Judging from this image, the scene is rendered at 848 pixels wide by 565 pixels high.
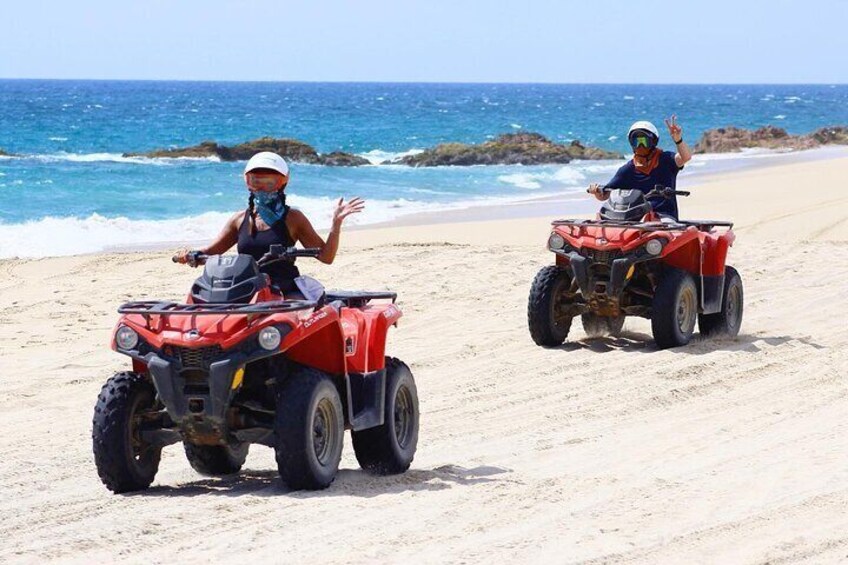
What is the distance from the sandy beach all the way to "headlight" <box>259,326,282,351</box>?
0.72 m

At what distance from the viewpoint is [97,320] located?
14180 millimetres

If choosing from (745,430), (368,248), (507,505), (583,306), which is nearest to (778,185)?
(368,248)

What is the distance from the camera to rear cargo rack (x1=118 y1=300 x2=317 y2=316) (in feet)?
23.1

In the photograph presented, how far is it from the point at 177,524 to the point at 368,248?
41.1ft

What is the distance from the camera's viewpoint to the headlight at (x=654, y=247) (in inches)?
468

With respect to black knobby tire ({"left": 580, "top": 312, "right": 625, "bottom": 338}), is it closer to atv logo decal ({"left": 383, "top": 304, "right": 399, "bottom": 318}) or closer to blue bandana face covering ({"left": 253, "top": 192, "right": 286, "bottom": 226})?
atv logo decal ({"left": 383, "top": 304, "right": 399, "bottom": 318})

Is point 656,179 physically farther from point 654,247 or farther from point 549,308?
point 549,308

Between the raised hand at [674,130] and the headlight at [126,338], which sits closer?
the headlight at [126,338]

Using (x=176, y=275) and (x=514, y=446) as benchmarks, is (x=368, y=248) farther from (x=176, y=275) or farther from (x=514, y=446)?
(x=514, y=446)

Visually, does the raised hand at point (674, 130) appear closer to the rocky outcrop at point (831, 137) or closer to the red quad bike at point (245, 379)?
the red quad bike at point (245, 379)

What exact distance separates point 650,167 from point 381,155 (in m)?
42.3

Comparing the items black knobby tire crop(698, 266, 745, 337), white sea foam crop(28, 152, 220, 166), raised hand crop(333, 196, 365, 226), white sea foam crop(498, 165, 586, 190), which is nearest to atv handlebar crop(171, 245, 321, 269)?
raised hand crop(333, 196, 365, 226)

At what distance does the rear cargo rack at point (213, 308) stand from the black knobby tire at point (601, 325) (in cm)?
592

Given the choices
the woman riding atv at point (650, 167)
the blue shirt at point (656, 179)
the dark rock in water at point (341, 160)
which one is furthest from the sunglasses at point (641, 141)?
the dark rock in water at point (341, 160)
